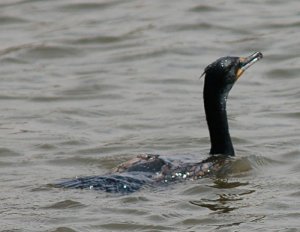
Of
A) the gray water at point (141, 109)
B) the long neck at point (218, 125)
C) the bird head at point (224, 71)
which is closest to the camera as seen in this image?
the gray water at point (141, 109)

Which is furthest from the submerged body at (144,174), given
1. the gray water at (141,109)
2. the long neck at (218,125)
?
the long neck at (218,125)

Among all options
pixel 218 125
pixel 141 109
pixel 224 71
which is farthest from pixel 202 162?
pixel 141 109

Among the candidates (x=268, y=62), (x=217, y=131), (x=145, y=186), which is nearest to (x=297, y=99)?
(x=268, y=62)

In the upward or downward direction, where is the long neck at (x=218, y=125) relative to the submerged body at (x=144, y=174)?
upward

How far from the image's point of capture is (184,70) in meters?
15.6

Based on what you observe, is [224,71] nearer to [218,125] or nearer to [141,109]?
[218,125]

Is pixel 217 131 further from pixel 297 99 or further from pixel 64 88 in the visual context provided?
pixel 64 88

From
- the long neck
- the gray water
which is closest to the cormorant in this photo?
the long neck

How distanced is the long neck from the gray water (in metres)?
0.20

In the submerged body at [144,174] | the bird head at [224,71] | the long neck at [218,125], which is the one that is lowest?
the submerged body at [144,174]

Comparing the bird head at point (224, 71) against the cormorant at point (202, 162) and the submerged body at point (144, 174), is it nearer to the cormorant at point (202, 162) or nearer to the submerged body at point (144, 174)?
the cormorant at point (202, 162)

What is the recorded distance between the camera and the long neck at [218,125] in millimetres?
11359

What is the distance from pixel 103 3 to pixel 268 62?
3680mm

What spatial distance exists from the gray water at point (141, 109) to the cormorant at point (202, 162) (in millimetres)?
128
